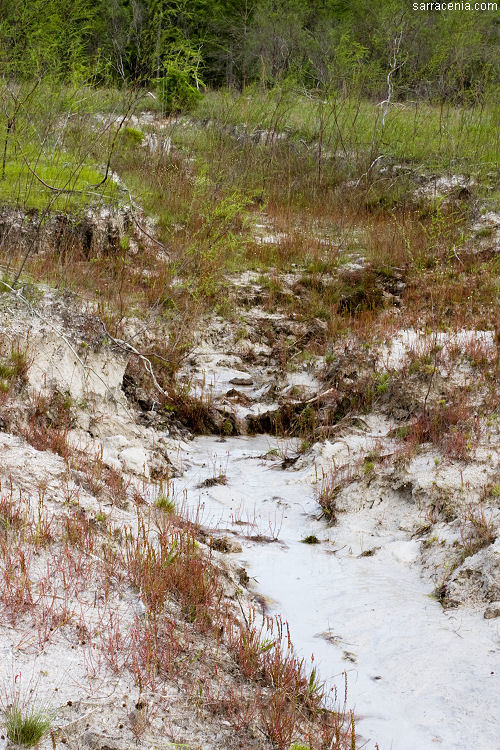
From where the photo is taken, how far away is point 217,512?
16.5 feet

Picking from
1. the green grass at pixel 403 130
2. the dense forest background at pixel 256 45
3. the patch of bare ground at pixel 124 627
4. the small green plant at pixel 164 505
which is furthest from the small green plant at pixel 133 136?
the small green plant at pixel 164 505

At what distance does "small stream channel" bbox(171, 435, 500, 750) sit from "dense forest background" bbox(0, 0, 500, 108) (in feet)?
14.2

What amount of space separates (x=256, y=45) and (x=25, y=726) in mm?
24207

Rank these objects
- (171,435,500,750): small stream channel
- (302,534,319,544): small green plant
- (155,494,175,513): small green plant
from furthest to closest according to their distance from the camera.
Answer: (302,534,319,544): small green plant < (155,494,175,513): small green plant < (171,435,500,750): small stream channel

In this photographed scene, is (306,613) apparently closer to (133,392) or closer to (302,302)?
(133,392)

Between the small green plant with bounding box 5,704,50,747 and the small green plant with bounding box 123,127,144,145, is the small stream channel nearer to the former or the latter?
the small green plant with bounding box 5,704,50,747

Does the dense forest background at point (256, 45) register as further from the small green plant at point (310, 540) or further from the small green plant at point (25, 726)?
the small green plant at point (25, 726)

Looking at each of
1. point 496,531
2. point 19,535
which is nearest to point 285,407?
point 496,531

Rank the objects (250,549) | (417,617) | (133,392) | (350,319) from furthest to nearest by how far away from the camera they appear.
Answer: (350,319), (133,392), (250,549), (417,617)

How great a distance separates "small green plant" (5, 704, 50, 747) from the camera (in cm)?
218

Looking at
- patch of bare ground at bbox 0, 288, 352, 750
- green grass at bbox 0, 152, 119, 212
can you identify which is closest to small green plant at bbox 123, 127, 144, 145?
green grass at bbox 0, 152, 119, 212

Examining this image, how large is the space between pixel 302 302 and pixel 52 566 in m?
6.50

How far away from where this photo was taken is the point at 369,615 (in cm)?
371

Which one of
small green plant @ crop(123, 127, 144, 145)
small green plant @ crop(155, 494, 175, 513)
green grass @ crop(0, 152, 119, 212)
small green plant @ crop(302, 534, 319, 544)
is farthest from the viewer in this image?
small green plant @ crop(123, 127, 144, 145)
